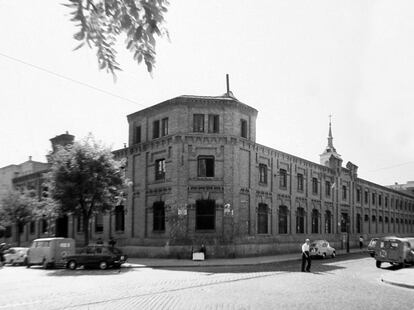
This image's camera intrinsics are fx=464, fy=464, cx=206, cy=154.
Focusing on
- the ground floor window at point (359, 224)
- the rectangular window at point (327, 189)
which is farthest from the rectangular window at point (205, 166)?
the ground floor window at point (359, 224)

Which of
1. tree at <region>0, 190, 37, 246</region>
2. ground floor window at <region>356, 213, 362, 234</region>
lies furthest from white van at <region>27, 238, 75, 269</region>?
ground floor window at <region>356, 213, 362, 234</region>

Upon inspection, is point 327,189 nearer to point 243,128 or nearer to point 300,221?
point 300,221

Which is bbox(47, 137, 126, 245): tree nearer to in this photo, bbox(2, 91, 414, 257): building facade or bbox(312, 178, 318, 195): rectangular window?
bbox(2, 91, 414, 257): building facade

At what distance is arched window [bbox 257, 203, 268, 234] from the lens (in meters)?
37.2

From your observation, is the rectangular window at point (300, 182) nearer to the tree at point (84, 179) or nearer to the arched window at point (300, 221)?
the arched window at point (300, 221)

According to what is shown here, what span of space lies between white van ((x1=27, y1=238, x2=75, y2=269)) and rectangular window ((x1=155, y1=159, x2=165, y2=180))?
8.67 metres

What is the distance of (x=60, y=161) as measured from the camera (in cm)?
3186

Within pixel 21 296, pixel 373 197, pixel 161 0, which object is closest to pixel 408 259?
pixel 21 296

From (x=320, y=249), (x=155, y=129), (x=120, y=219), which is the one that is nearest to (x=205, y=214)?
(x=155, y=129)

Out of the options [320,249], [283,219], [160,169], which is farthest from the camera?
[283,219]

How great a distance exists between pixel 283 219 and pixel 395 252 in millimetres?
15521

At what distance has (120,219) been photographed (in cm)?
3962

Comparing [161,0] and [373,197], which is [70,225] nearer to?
[373,197]

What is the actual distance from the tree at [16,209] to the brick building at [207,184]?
11.4 metres
